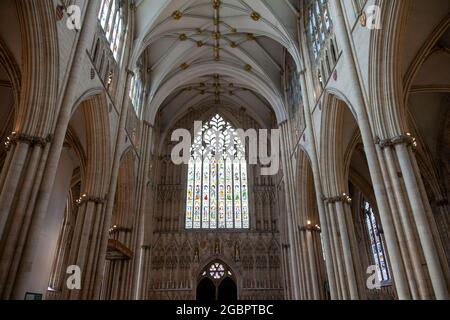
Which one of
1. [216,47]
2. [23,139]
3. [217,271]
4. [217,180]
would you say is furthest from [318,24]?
[217,271]

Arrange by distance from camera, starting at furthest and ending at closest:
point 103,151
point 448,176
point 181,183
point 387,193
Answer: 1. point 181,183
2. point 448,176
3. point 103,151
4. point 387,193

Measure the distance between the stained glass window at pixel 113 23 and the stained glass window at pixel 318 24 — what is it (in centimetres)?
863

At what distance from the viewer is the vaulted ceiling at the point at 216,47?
17.0 m

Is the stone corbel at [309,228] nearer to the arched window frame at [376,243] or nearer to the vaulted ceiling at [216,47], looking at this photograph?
the arched window frame at [376,243]

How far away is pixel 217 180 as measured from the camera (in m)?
24.1

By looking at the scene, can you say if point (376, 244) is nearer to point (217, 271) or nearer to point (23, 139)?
point (217, 271)

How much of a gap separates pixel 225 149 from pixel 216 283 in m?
9.49

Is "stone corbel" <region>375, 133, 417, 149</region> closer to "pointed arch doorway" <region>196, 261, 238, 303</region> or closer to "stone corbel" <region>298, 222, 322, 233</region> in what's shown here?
"stone corbel" <region>298, 222, 322, 233</region>

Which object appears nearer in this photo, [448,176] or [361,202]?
[448,176]

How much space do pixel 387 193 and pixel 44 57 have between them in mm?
9296
